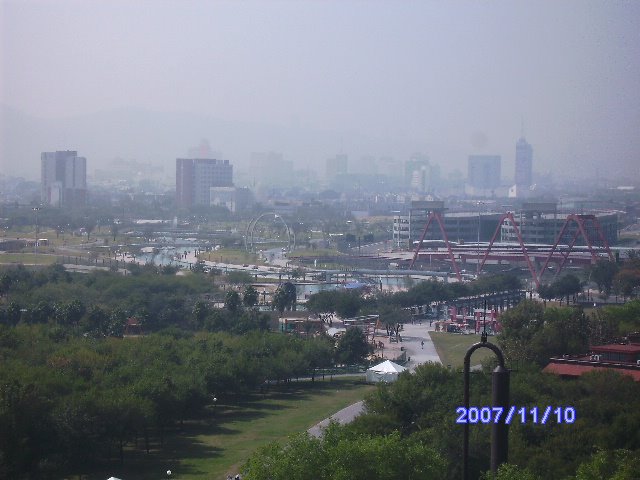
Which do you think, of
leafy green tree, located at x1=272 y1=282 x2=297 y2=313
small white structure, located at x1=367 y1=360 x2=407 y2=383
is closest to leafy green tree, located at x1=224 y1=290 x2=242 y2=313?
leafy green tree, located at x1=272 y1=282 x2=297 y2=313

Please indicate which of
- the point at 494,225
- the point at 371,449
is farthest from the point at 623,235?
the point at 371,449

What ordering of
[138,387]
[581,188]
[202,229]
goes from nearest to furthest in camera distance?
1. [138,387]
2. [202,229]
3. [581,188]

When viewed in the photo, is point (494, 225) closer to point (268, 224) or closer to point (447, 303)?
point (268, 224)

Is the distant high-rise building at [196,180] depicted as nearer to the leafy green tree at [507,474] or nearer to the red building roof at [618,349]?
the red building roof at [618,349]

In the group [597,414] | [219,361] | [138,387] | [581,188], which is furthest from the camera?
[581,188]

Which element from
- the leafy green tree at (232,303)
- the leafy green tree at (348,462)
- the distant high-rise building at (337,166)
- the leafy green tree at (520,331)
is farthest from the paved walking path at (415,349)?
the distant high-rise building at (337,166)

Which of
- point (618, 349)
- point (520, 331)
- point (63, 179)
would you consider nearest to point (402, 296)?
point (520, 331)
